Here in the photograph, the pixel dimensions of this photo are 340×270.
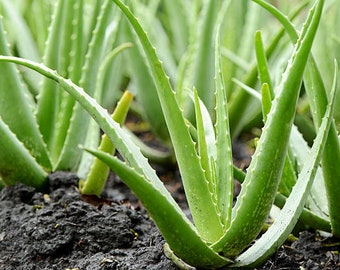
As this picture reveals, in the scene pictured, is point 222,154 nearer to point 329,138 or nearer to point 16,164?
point 329,138

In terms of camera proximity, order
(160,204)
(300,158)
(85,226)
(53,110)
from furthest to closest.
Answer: (53,110) < (300,158) < (85,226) < (160,204)

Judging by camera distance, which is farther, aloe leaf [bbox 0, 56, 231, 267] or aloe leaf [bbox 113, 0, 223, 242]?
aloe leaf [bbox 113, 0, 223, 242]

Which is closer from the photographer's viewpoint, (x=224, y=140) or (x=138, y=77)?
(x=224, y=140)

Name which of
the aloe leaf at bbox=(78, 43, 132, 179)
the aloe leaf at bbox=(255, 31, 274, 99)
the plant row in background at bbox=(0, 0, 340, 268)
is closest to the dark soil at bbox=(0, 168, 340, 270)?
the plant row in background at bbox=(0, 0, 340, 268)

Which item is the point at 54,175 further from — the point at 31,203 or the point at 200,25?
the point at 200,25

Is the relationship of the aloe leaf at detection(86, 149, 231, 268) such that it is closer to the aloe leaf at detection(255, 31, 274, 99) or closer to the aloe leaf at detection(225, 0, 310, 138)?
the aloe leaf at detection(255, 31, 274, 99)

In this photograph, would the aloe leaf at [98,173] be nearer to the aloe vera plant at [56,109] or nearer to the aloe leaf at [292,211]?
the aloe vera plant at [56,109]

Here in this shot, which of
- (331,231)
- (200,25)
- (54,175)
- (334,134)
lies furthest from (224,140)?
(200,25)
